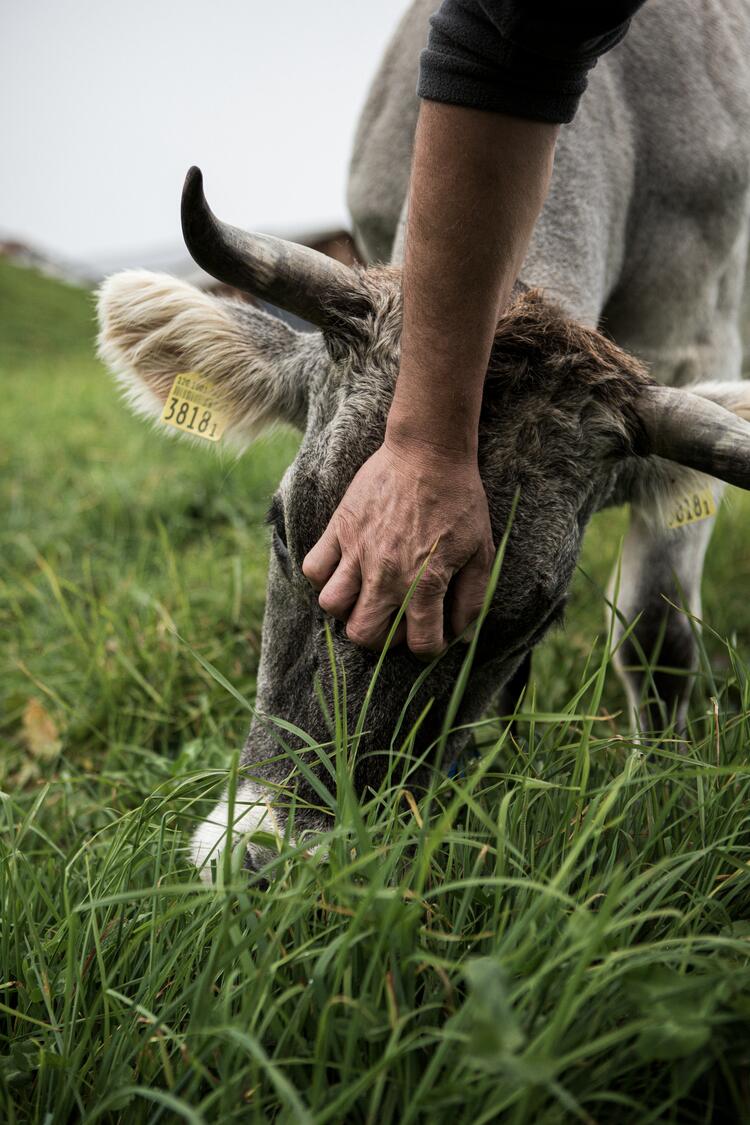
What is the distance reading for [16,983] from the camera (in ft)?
4.89

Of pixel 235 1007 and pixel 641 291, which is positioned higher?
pixel 641 291

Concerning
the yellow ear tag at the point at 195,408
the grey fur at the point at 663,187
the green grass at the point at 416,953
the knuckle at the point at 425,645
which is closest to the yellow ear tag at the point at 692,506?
the grey fur at the point at 663,187

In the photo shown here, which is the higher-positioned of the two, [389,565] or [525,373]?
[525,373]

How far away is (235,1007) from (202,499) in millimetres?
3696

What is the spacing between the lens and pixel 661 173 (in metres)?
3.22

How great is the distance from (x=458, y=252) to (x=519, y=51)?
0.34 m

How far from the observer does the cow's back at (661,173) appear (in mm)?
3004

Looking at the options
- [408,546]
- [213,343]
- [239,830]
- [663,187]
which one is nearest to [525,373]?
[408,546]

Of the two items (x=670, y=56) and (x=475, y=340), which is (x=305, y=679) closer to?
(x=475, y=340)

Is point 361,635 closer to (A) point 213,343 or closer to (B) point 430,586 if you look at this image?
(B) point 430,586

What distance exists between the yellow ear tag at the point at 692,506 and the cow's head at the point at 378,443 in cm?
27

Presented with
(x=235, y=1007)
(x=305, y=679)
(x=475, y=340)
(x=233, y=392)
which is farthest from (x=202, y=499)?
(x=235, y=1007)

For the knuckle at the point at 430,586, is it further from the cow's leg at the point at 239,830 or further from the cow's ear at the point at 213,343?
the cow's ear at the point at 213,343

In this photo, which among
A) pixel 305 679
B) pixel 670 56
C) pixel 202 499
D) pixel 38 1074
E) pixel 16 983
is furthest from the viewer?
pixel 202 499
